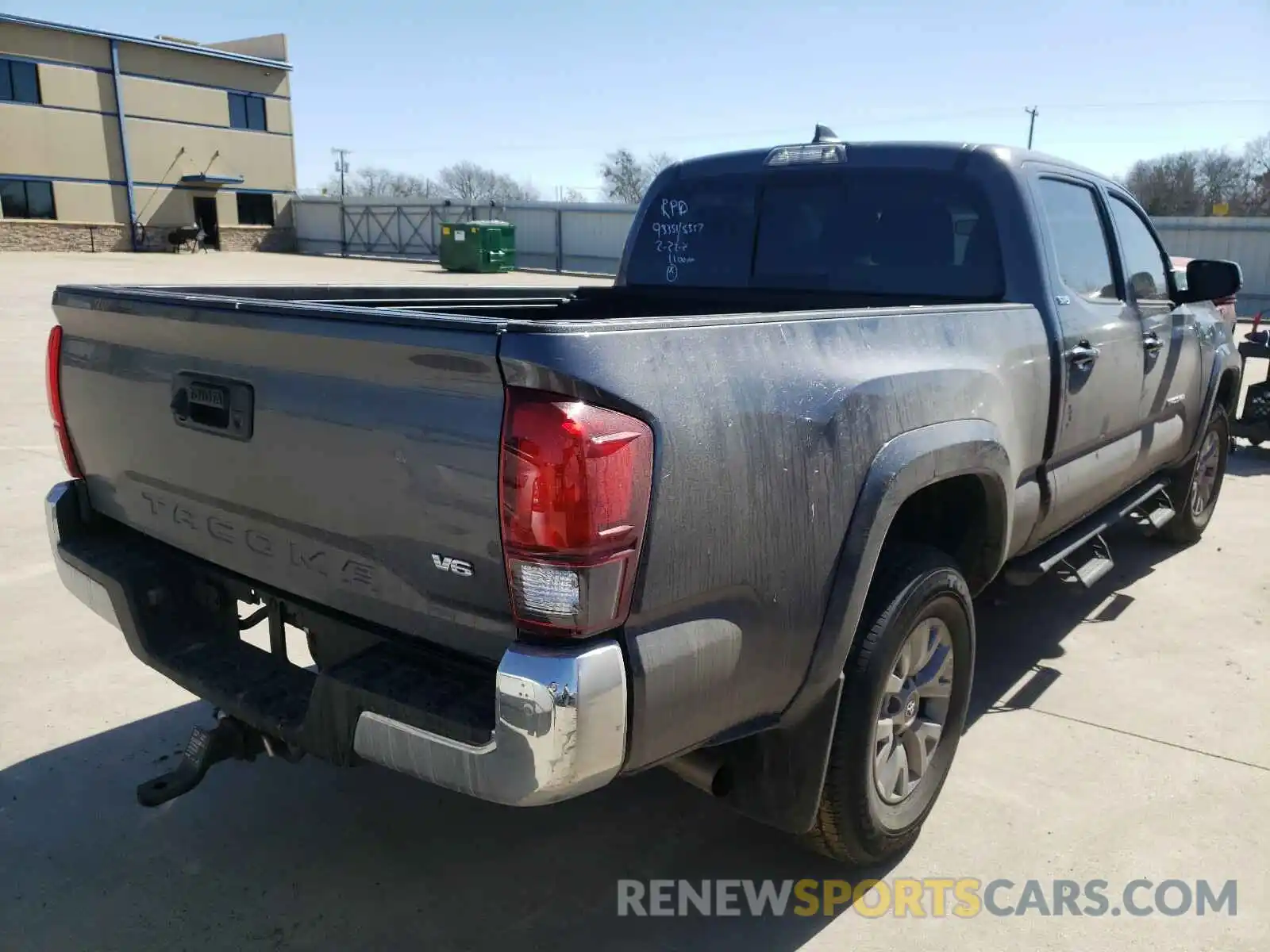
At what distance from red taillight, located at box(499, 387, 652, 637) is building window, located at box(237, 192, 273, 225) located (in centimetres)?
4408

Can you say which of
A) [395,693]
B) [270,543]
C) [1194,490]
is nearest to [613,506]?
[395,693]

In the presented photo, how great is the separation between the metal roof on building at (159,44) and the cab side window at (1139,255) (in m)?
39.3

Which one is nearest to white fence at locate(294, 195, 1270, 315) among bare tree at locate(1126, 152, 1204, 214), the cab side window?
the cab side window

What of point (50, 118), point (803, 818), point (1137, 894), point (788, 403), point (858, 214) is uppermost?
point (50, 118)

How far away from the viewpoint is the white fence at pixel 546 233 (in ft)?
79.3

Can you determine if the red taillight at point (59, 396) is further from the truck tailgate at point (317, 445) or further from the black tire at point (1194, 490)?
the black tire at point (1194, 490)

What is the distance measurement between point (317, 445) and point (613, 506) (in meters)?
0.75

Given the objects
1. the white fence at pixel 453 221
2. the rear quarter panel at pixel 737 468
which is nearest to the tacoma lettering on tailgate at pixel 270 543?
the rear quarter panel at pixel 737 468

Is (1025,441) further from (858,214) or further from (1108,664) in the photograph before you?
(1108,664)

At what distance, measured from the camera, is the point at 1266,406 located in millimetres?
8289

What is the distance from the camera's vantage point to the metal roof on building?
110 ft

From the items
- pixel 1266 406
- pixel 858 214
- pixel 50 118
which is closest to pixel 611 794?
pixel 858 214

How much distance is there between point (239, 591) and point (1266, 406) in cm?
852

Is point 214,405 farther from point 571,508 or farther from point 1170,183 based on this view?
point 1170,183
